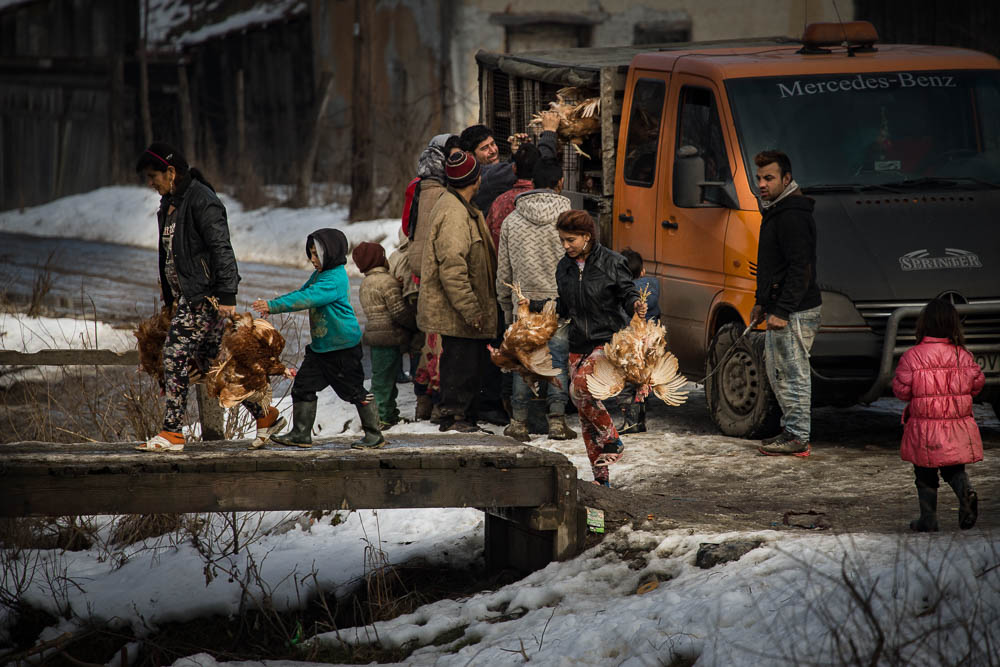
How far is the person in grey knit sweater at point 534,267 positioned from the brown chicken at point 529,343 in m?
0.63

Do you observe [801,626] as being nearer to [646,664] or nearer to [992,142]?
[646,664]

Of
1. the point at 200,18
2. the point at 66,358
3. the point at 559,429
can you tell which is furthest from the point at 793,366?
the point at 200,18

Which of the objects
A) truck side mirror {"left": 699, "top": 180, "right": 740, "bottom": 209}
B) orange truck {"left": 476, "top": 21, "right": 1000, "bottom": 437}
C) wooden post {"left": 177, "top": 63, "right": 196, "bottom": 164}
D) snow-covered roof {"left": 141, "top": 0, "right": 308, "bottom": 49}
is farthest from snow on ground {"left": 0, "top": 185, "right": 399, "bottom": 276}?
truck side mirror {"left": 699, "top": 180, "right": 740, "bottom": 209}

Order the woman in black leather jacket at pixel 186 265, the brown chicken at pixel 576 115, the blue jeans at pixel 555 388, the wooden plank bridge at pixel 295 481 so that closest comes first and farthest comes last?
the wooden plank bridge at pixel 295 481
the woman in black leather jacket at pixel 186 265
the blue jeans at pixel 555 388
the brown chicken at pixel 576 115

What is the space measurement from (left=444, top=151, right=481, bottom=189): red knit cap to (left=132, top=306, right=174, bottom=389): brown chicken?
2.50 m

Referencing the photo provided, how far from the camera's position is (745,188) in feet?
27.7

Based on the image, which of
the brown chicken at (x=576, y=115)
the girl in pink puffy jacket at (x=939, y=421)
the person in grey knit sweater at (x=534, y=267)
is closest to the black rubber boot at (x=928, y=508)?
the girl in pink puffy jacket at (x=939, y=421)

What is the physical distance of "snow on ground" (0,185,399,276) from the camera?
63.5ft

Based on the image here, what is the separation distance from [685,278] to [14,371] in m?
6.27

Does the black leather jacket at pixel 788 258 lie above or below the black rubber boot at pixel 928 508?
above

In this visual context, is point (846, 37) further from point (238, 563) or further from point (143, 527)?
point (143, 527)

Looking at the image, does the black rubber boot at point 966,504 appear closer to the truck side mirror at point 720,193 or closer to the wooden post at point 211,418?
the truck side mirror at point 720,193

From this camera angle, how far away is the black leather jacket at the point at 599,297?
777 centimetres

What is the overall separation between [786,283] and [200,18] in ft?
80.3
